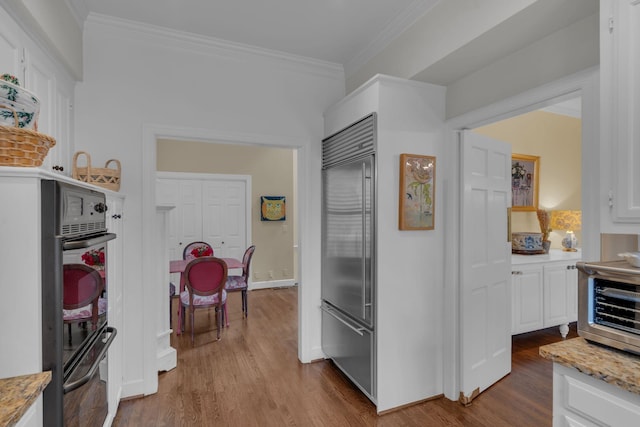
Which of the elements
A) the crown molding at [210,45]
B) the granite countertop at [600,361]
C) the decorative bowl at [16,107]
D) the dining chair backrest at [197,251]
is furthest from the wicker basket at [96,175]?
the dining chair backrest at [197,251]

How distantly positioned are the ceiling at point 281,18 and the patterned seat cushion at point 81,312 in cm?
195

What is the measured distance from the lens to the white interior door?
2420mm

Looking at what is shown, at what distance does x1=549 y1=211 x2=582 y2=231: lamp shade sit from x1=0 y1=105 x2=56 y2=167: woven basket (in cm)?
504

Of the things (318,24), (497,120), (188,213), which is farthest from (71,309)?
(188,213)

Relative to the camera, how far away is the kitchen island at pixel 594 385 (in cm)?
106

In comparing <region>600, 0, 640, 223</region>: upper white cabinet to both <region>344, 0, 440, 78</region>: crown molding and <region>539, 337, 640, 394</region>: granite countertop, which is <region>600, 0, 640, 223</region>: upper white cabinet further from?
<region>344, 0, 440, 78</region>: crown molding

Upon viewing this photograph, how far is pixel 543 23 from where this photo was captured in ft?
5.49

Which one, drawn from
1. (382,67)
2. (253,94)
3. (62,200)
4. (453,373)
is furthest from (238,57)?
(453,373)

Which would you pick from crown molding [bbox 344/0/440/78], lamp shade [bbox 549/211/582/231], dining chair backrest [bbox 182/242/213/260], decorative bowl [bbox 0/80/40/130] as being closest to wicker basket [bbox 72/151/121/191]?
decorative bowl [bbox 0/80/40/130]

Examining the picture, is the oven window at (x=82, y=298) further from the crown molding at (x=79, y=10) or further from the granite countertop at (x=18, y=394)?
the crown molding at (x=79, y=10)

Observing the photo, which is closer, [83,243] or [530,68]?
[83,243]

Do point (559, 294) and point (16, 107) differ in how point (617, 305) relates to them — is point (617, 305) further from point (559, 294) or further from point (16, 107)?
point (559, 294)

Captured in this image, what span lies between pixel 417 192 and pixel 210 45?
207 centimetres

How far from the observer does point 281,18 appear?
2404 mm
